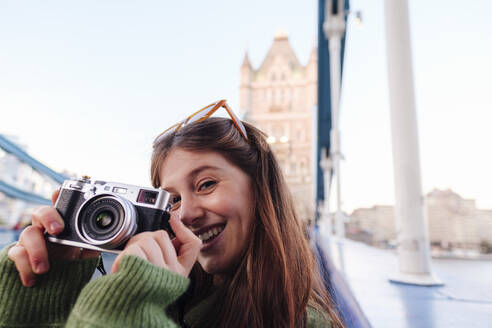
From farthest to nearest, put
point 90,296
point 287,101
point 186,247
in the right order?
1. point 287,101
2. point 186,247
3. point 90,296

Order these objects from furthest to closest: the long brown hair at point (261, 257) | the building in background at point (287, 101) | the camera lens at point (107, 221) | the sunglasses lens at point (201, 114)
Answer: the building in background at point (287, 101)
the sunglasses lens at point (201, 114)
the long brown hair at point (261, 257)
the camera lens at point (107, 221)

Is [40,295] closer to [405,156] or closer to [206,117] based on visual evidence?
[206,117]

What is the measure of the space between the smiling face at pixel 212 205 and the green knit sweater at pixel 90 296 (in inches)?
7.6

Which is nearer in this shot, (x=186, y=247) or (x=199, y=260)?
(x=186, y=247)

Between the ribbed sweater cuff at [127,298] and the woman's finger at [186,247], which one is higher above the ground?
the woman's finger at [186,247]

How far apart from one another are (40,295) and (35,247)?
71 millimetres

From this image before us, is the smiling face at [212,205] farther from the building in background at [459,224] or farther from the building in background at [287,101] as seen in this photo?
the building in background at [287,101]

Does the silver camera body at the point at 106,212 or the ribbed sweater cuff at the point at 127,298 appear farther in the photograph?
the silver camera body at the point at 106,212

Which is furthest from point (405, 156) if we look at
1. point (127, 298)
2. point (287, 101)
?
point (287, 101)

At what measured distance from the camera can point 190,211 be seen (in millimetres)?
630

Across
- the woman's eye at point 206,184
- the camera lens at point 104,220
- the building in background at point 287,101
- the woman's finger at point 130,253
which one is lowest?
the woman's finger at point 130,253

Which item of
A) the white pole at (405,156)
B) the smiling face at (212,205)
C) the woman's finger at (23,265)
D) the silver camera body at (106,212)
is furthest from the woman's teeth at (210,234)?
the white pole at (405,156)

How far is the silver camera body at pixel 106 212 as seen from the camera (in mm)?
442

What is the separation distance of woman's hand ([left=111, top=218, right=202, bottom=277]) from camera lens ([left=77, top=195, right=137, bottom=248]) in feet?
0.06
